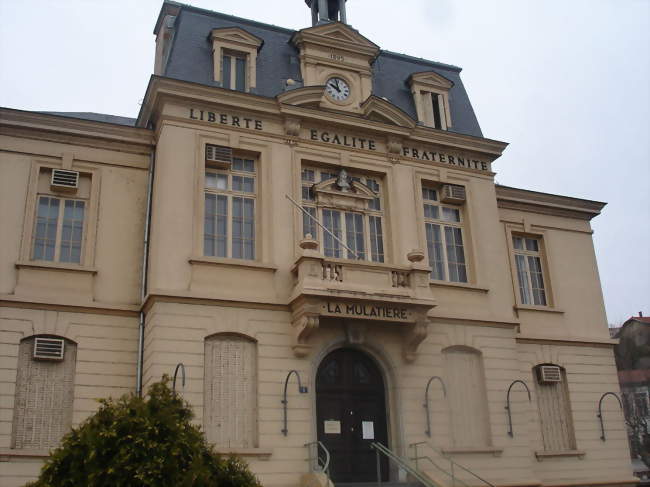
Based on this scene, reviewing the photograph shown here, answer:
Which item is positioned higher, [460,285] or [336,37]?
[336,37]

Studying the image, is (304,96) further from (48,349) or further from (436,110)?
(48,349)

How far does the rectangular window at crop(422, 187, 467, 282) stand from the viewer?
1936cm

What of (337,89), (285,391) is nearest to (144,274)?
(285,391)

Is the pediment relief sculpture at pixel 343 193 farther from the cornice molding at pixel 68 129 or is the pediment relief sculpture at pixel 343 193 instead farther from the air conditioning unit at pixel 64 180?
the air conditioning unit at pixel 64 180

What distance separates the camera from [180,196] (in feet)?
55.2

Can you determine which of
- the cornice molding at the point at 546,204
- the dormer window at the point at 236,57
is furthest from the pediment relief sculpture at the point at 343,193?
the cornice molding at the point at 546,204

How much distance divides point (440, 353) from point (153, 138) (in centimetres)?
877

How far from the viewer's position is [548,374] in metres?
20.4

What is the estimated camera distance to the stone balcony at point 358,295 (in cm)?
1617

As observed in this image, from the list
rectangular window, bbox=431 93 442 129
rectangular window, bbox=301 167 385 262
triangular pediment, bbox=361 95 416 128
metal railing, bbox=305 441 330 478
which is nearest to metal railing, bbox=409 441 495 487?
metal railing, bbox=305 441 330 478

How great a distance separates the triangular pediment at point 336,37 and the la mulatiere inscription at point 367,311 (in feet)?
25.3

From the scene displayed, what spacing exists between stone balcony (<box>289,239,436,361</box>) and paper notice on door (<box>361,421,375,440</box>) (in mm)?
1795

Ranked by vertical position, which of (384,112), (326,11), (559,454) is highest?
(326,11)

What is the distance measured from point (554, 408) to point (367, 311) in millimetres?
7205
